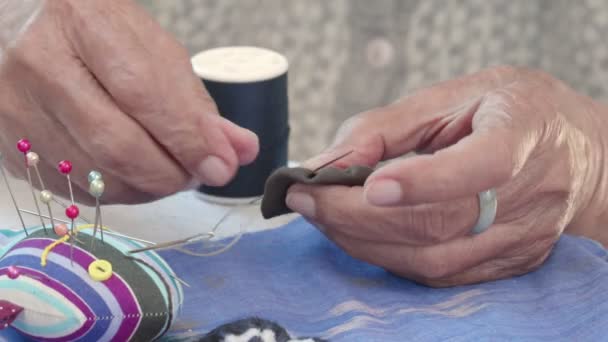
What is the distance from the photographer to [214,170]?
30.1 inches

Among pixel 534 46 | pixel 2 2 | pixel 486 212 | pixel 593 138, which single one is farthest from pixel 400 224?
pixel 534 46

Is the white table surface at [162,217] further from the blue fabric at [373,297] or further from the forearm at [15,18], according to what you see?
the forearm at [15,18]

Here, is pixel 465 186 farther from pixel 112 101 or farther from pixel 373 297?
pixel 112 101

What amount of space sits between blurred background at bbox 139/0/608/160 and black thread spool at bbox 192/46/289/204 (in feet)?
1.12

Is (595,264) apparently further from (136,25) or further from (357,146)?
(136,25)

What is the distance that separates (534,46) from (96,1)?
858mm

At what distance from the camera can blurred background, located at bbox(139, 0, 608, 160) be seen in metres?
1.27

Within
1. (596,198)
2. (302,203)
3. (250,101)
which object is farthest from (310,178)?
(596,198)

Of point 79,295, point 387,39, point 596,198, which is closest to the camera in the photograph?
point 79,295

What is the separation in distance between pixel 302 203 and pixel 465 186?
0.18m

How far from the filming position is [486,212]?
78cm

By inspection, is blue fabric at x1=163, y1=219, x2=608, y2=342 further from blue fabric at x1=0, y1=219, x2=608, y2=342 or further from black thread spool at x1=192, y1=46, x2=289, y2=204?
black thread spool at x1=192, y1=46, x2=289, y2=204

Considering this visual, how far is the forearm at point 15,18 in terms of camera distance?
745 millimetres

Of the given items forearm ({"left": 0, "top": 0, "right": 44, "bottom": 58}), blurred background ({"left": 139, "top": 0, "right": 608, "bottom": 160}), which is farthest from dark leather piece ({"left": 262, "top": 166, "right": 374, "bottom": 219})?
blurred background ({"left": 139, "top": 0, "right": 608, "bottom": 160})
